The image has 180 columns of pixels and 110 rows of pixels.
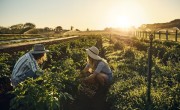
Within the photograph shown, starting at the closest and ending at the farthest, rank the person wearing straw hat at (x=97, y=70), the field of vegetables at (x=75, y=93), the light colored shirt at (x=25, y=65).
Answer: the field of vegetables at (x=75, y=93), the light colored shirt at (x=25, y=65), the person wearing straw hat at (x=97, y=70)

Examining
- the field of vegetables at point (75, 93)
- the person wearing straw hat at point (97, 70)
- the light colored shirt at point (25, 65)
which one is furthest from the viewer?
the person wearing straw hat at point (97, 70)

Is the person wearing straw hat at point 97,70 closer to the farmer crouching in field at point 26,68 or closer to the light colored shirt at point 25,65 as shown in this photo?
the farmer crouching in field at point 26,68

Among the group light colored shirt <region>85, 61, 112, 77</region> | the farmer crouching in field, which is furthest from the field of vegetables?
light colored shirt <region>85, 61, 112, 77</region>

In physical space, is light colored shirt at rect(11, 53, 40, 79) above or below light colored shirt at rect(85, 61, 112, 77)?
above

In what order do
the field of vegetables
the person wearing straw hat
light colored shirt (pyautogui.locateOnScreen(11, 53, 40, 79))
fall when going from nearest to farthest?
the field of vegetables, light colored shirt (pyautogui.locateOnScreen(11, 53, 40, 79)), the person wearing straw hat

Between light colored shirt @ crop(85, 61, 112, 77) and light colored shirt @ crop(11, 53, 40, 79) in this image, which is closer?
light colored shirt @ crop(11, 53, 40, 79)

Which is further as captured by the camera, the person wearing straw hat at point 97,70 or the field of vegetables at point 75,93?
the person wearing straw hat at point 97,70

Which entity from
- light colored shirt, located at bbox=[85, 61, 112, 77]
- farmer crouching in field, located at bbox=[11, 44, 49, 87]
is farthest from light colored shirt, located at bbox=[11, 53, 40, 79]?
light colored shirt, located at bbox=[85, 61, 112, 77]

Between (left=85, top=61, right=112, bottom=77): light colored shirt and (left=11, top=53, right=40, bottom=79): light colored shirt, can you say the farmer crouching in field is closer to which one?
(left=11, top=53, right=40, bottom=79): light colored shirt

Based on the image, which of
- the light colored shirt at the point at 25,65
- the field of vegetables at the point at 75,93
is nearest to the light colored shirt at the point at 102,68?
the field of vegetables at the point at 75,93

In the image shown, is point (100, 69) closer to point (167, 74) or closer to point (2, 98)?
point (167, 74)

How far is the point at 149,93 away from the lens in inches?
256

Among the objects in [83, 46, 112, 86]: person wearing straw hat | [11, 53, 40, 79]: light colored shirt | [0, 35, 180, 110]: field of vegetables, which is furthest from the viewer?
[83, 46, 112, 86]: person wearing straw hat

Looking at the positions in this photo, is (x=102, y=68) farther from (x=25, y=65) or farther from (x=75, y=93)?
(x=25, y=65)
